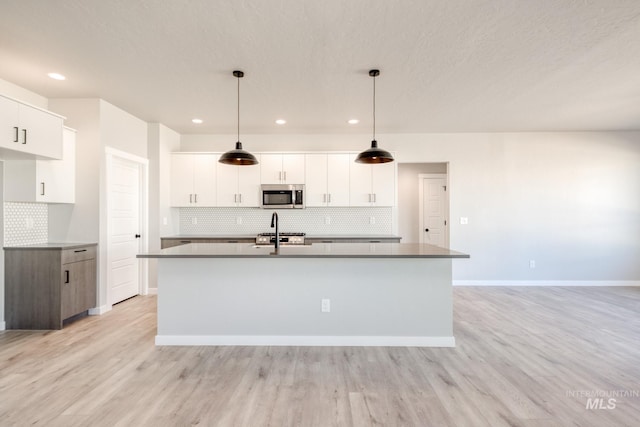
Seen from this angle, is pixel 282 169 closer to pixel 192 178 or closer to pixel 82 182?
pixel 192 178

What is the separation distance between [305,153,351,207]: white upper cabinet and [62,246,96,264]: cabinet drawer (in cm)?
305

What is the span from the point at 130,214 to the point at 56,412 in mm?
3038

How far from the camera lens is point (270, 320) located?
287 centimetres

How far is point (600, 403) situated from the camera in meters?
1.96

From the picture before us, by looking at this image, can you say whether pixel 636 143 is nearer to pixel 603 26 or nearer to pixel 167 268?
pixel 603 26

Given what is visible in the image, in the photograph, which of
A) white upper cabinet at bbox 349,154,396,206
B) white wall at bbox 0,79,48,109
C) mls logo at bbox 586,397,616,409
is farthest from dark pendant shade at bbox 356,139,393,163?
white wall at bbox 0,79,48,109

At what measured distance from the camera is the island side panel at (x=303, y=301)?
2.85 m

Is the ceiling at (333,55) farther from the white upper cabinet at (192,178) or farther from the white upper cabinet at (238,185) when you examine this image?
the white upper cabinet at (238,185)

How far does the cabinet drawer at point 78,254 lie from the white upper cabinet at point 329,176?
305cm

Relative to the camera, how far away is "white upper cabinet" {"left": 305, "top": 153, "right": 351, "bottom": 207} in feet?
16.6

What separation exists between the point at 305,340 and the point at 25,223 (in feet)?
11.3

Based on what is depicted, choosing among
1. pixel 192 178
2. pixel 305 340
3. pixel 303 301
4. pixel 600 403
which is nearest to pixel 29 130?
pixel 192 178

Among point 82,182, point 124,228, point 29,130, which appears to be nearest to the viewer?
point 29,130

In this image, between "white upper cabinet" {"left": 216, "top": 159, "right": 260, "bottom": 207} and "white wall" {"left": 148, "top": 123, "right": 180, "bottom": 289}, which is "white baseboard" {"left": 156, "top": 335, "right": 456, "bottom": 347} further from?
"white upper cabinet" {"left": 216, "top": 159, "right": 260, "bottom": 207}
